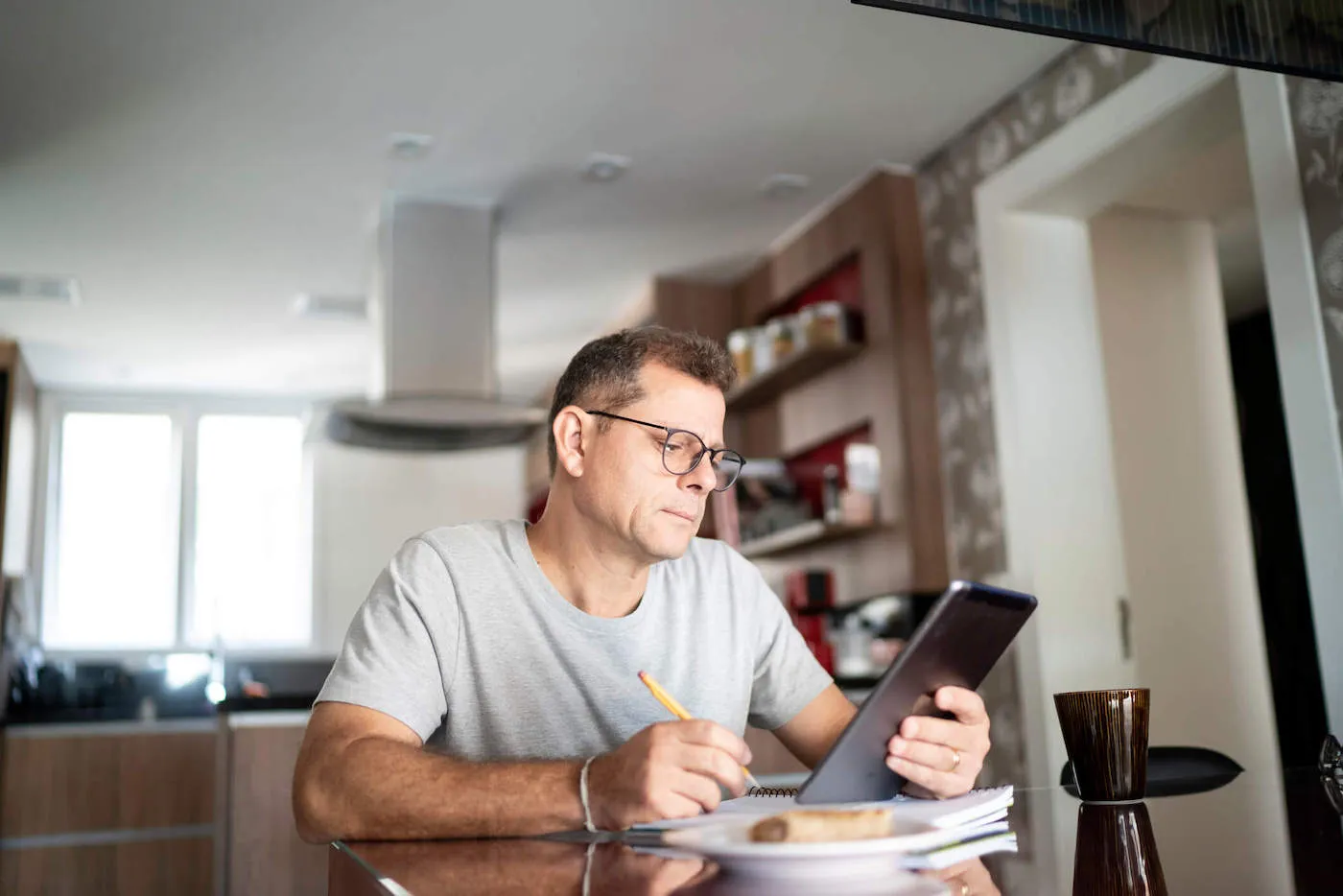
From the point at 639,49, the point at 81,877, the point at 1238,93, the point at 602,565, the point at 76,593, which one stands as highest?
the point at 639,49

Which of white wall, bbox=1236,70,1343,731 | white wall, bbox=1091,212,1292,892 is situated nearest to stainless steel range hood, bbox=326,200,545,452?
white wall, bbox=1091,212,1292,892

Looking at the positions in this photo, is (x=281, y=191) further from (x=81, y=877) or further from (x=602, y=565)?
(x=602, y=565)

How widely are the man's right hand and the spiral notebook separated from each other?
0.02 meters

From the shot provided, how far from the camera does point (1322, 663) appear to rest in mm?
2465

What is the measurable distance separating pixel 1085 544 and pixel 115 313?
4.07m

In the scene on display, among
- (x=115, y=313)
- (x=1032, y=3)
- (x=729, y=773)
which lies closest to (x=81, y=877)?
(x=115, y=313)

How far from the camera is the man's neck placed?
1.47 meters

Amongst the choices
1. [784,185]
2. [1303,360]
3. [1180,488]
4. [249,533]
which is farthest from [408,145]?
[249,533]

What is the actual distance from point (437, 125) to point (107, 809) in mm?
2238

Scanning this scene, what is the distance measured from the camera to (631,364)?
57.5 inches

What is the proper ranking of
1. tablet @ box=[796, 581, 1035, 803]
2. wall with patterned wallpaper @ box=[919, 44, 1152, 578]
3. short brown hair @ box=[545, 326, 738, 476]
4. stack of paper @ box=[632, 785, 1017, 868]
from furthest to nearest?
wall with patterned wallpaper @ box=[919, 44, 1152, 578] → short brown hair @ box=[545, 326, 738, 476] → tablet @ box=[796, 581, 1035, 803] → stack of paper @ box=[632, 785, 1017, 868]

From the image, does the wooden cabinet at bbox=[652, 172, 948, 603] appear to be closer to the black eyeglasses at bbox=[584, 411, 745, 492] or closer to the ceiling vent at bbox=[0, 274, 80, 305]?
the black eyeglasses at bbox=[584, 411, 745, 492]

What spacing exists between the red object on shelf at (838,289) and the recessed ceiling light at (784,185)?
0.31 meters

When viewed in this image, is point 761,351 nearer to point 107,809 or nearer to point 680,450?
point 107,809
